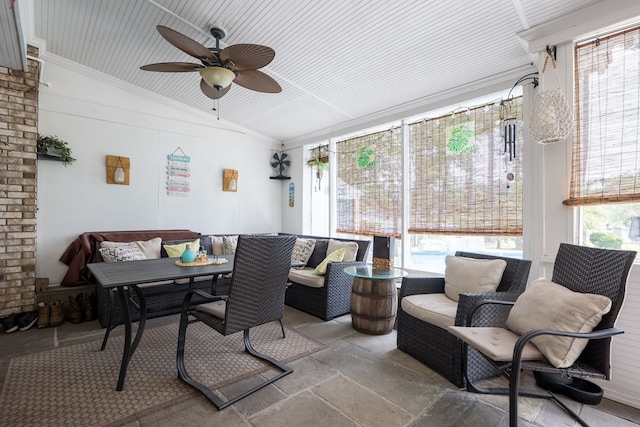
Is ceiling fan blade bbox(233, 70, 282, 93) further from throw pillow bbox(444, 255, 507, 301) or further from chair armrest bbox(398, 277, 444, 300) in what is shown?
throw pillow bbox(444, 255, 507, 301)

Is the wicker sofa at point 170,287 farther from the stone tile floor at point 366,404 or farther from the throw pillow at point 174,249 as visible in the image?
the stone tile floor at point 366,404

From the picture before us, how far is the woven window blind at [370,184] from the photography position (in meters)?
4.15

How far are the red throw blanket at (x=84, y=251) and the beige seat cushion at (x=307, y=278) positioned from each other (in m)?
2.06

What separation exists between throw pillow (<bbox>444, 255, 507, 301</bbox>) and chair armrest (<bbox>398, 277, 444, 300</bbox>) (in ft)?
0.24

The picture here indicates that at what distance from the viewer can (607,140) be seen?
2.19 m

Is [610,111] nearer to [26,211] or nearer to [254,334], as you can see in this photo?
[254,334]

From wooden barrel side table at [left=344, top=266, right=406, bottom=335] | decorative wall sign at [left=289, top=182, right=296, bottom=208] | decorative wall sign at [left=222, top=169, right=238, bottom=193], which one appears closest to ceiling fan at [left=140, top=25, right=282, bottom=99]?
wooden barrel side table at [left=344, top=266, right=406, bottom=335]

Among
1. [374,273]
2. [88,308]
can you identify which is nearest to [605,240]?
[374,273]

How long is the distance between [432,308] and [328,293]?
4.29 ft

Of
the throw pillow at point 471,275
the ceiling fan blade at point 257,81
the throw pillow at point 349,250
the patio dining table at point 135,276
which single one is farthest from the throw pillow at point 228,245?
the throw pillow at point 471,275

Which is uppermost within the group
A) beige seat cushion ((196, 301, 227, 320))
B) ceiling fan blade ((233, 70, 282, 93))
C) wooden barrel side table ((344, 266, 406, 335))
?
ceiling fan blade ((233, 70, 282, 93))

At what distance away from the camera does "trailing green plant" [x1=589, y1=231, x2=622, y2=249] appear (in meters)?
2.25

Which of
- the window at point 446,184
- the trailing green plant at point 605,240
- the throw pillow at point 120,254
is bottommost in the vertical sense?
the throw pillow at point 120,254

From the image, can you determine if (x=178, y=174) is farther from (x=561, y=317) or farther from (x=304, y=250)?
(x=561, y=317)
